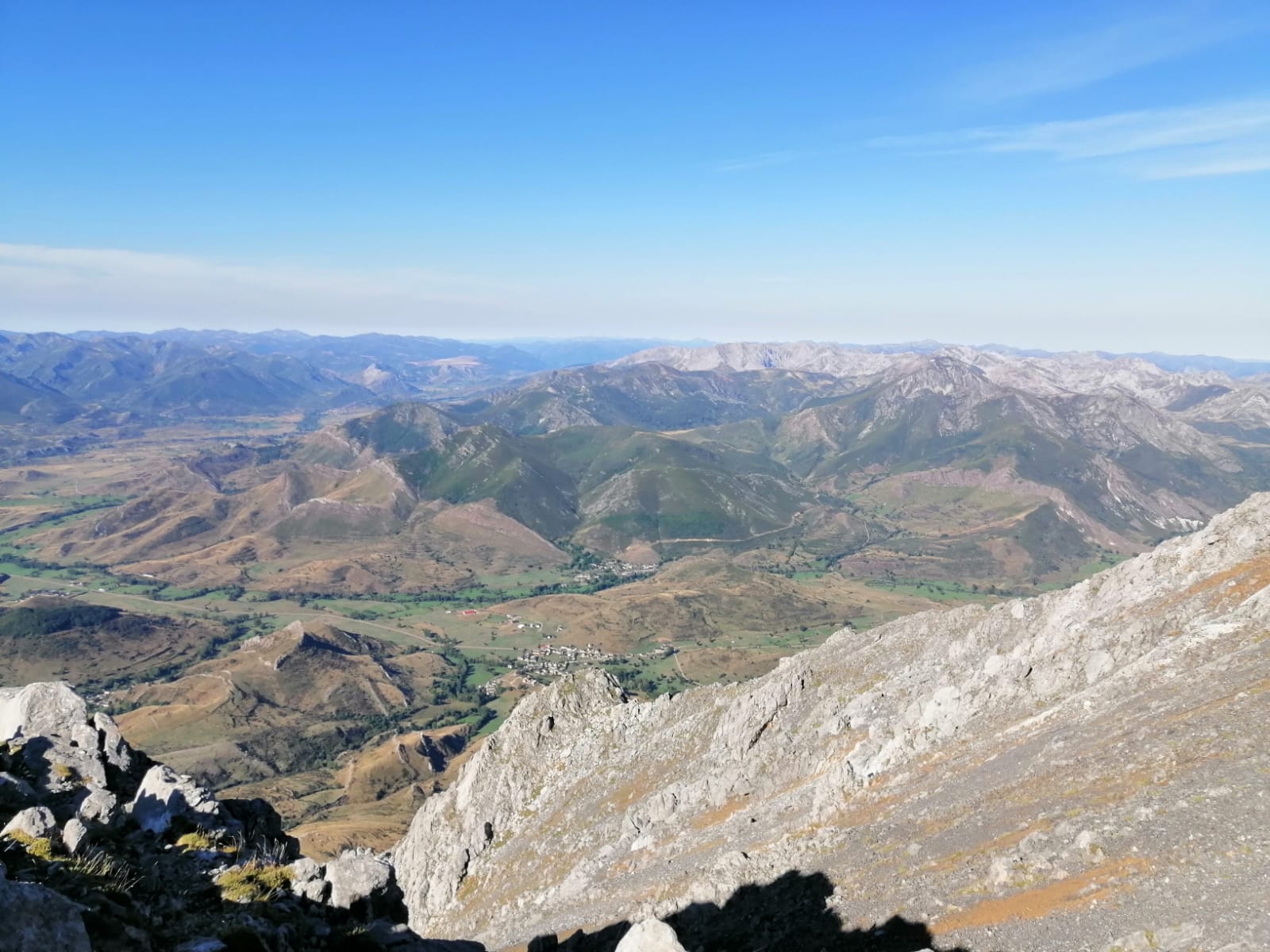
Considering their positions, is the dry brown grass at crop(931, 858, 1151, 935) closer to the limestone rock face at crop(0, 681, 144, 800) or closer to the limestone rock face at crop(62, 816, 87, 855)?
the limestone rock face at crop(62, 816, 87, 855)

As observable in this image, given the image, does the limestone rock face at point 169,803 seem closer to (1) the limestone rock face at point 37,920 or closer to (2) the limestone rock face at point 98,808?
(2) the limestone rock face at point 98,808

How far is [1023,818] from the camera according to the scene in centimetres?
4447

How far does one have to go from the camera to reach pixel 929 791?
178 ft

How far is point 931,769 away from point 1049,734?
9.39 meters

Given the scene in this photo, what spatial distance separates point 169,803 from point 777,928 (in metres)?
36.8

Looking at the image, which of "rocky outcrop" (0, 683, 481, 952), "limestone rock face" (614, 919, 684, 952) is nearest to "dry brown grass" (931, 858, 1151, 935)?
"limestone rock face" (614, 919, 684, 952)

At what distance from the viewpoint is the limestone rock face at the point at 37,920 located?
16.4 m

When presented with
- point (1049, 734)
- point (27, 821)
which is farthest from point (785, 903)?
point (27, 821)

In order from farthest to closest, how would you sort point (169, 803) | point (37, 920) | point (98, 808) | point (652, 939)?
point (169, 803), point (98, 808), point (652, 939), point (37, 920)

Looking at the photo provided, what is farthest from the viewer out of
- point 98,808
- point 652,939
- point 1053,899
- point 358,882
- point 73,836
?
point 1053,899

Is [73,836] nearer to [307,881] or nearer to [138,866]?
[138,866]

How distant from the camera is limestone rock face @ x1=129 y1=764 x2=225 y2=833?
123 ft

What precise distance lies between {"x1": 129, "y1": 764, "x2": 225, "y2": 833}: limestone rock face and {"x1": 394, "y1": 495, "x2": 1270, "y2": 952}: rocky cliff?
91.5ft

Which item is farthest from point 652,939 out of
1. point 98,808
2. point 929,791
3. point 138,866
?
point 929,791
